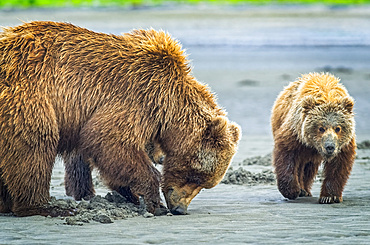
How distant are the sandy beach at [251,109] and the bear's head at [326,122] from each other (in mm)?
657

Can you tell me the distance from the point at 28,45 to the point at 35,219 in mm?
1709

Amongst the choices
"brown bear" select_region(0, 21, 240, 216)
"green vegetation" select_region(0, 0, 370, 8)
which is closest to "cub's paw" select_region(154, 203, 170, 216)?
"brown bear" select_region(0, 21, 240, 216)

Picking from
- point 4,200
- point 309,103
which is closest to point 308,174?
point 309,103

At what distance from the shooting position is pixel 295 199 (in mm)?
7648

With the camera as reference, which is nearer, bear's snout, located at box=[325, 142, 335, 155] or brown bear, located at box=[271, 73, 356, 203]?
bear's snout, located at box=[325, 142, 335, 155]

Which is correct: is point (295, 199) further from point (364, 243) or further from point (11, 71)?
point (11, 71)

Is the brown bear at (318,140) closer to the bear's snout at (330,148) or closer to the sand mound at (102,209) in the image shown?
the bear's snout at (330,148)

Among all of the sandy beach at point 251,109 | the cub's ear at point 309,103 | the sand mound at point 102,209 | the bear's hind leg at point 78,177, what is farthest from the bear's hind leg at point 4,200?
the cub's ear at point 309,103

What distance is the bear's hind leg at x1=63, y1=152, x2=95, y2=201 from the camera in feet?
24.8

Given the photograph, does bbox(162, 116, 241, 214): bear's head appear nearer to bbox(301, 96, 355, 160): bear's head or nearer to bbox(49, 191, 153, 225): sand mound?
bbox(49, 191, 153, 225): sand mound

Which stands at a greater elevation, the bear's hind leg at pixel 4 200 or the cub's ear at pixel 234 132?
the cub's ear at pixel 234 132

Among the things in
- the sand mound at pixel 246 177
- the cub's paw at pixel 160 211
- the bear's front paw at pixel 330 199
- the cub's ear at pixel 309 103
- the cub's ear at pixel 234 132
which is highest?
the cub's ear at pixel 309 103

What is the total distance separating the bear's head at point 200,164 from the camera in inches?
263

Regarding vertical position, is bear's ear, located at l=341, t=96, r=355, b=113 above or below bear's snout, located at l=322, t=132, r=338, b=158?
above
